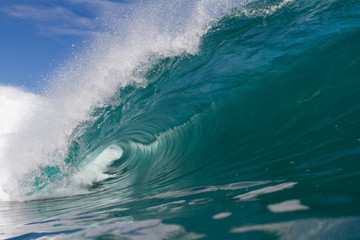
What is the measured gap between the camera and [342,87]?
12.0 feet

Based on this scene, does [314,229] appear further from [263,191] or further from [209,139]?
[209,139]

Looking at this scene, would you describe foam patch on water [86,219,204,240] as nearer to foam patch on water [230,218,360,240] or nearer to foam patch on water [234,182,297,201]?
foam patch on water [230,218,360,240]

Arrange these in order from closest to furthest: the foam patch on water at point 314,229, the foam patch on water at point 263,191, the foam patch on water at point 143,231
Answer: the foam patch on water at point 314,229
the foam patch on water at point 143,231
the foam patch on water at point 263,191

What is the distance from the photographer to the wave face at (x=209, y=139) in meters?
1.45

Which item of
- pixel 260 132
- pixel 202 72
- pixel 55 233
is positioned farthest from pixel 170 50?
pixel 55 233

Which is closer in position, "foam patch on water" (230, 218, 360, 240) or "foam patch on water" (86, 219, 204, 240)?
"foam patch on water" (230, 218, 360, 240)

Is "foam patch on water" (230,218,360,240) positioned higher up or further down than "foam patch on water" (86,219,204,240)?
further down

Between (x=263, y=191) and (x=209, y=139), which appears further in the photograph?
(x=209, y=139)

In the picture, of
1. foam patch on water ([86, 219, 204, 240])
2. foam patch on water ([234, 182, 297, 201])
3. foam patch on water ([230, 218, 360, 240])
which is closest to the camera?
foam patch on water ([230, 218, 360, 240])

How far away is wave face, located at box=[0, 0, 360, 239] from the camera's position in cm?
145

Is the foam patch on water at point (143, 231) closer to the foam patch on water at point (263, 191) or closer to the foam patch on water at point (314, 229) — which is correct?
the foam patch on water at point (314, 229)

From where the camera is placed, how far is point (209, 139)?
14.9ft

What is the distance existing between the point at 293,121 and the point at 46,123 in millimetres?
5687

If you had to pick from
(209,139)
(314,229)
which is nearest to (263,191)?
(314,229)
